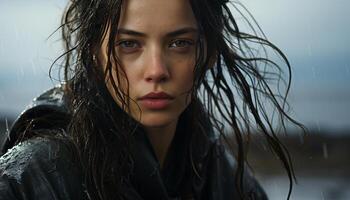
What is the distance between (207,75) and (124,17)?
0.43m

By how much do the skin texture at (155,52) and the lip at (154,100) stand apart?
0.04 feet

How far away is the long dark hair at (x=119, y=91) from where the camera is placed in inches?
119

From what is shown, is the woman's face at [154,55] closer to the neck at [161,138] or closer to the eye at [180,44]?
the eye at [180,44]

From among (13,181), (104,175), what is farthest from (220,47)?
(13,181)

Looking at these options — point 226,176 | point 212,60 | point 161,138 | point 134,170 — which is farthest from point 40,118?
point 226,176

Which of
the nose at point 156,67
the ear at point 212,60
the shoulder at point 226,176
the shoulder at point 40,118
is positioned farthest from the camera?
the shoulder at point 226,176

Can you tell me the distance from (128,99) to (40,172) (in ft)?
1.33

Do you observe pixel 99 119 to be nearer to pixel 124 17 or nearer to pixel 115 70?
pixel 115 70

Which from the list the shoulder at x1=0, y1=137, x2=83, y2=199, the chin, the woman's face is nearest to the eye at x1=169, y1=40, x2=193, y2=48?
the woman's face

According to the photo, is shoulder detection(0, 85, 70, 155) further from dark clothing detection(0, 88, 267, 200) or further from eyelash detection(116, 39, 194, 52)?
eyelash detection(116, 39, 194, 52)

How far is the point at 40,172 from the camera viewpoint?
290cm

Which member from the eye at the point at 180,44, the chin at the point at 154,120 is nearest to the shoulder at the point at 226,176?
the chin at the point at 154,120

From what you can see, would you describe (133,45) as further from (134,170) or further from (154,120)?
(134,170)

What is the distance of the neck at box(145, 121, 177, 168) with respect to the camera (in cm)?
328
